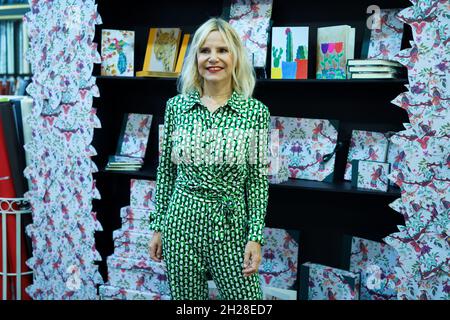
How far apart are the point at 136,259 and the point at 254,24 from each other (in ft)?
4.51

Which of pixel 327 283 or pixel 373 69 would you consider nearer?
pixel 373 69

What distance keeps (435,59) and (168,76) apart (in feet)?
4.17

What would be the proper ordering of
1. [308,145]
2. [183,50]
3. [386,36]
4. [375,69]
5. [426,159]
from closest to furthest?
[426,159], [375,69], [386,36], [308,145], [183,50]

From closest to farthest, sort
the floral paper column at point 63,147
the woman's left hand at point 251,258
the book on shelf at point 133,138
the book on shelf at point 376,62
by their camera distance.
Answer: the woman's left hand at point 251,258, the book on shelf at point 376,62, the floral paper column at point 63,147, the book on shelf at point 133,138

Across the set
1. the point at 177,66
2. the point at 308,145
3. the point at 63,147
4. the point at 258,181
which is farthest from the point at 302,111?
the point at 63,147

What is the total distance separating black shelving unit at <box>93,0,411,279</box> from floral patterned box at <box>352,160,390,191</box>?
0.04 m

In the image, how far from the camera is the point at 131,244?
3023 mm

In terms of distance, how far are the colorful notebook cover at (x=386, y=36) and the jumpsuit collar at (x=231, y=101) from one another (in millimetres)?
955

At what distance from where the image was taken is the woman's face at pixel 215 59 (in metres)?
1.91

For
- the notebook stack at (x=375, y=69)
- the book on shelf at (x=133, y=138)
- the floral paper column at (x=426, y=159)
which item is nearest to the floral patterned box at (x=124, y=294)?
the book on shelf at (x=133, y=138)

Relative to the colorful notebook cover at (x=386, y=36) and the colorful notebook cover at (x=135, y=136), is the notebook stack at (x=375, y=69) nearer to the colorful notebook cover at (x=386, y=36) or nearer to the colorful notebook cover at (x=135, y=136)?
the colorful notebook cover at (x=386, y=36)

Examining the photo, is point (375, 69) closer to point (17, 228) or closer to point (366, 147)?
point (366, 147)

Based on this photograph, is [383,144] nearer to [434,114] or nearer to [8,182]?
[434,114]
